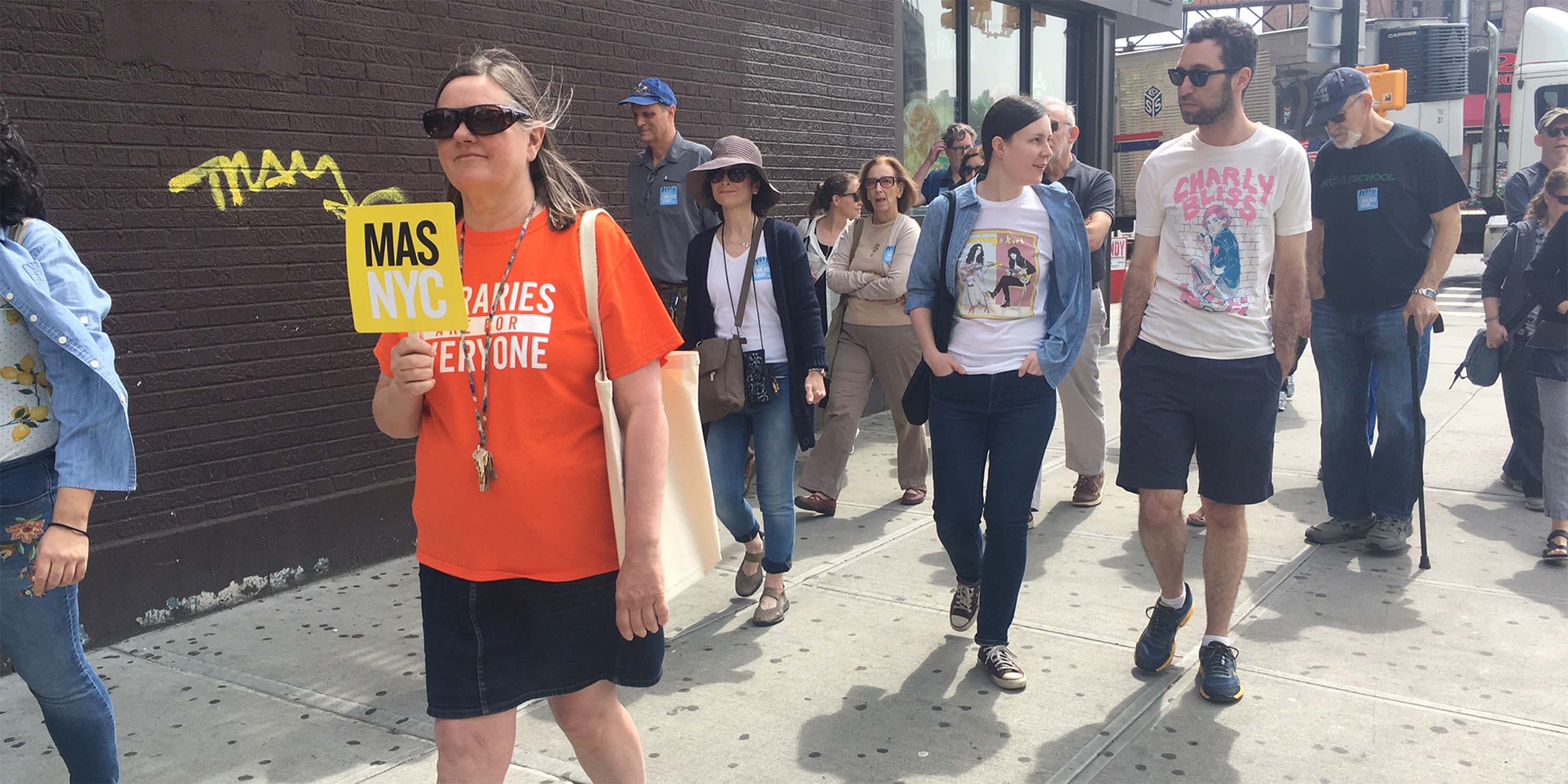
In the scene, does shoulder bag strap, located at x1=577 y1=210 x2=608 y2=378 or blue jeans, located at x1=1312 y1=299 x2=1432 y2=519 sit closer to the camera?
shoulder bag strap, located at x1=577 y1=210 x2=608 y2=378

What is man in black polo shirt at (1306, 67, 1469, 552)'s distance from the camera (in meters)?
5.27

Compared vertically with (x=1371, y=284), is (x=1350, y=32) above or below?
above

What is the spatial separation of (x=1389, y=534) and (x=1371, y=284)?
1115 millimetres

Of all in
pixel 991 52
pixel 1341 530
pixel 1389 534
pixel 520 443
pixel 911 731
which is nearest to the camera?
pixel 520 443

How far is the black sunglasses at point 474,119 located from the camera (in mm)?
2293

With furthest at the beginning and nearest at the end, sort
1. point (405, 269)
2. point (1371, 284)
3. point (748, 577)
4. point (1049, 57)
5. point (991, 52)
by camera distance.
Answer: point (1049, 57) < point (991, 52) < point (1371, 284) < point (748, 577) < point (405, 269)

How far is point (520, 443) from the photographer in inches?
91.7

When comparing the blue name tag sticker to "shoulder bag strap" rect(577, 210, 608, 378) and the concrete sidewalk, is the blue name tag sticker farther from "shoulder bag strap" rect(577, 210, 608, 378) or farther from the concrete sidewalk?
"shoulder bag strap" rect(577, 210, 608, 378)

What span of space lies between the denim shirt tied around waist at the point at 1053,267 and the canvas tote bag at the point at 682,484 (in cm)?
169

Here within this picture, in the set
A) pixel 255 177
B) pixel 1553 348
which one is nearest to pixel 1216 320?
pixel 1553 348

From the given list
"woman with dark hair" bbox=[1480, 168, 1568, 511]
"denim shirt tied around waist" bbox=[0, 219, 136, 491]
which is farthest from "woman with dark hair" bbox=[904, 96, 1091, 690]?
"woman with dark hair" bbox=[1480, 168, 1568, 511]

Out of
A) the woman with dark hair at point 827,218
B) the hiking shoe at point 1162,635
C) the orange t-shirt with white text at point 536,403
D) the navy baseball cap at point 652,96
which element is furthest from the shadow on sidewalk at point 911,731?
the woman with dark hair at point 827,218

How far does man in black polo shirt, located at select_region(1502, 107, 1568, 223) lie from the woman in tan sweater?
3514 mm

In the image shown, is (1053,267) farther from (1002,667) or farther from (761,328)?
(1002,667)
